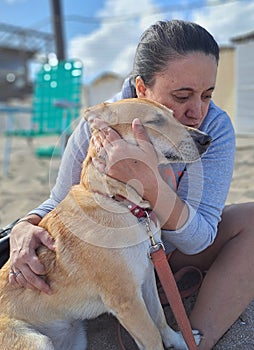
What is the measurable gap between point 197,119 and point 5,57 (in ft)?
62.8

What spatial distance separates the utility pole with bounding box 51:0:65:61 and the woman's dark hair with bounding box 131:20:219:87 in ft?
21.0

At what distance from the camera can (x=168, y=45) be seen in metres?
1.61

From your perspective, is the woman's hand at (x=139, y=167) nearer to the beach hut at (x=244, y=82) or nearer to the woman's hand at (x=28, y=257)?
the woman's hand at (x=28, y=257)

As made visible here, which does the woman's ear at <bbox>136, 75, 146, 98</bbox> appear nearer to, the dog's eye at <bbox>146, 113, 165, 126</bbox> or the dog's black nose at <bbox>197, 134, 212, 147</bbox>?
the dog's eye at <bbox>146, 113, 165, 126</bbox>

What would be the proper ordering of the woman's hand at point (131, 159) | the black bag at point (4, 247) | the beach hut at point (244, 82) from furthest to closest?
the beach hut at point (244, 82) → the black bag at point (4, 247) → the woman's hand at point (131, 159)

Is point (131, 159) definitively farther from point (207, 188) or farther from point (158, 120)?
point (207, 188)

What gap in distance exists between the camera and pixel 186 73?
5.09 feet

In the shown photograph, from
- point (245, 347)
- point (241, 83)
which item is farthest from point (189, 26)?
Answer: point (241, 83)

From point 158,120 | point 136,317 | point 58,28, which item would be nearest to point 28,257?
point 136,317

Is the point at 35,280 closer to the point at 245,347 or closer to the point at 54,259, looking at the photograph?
the point at 54,259

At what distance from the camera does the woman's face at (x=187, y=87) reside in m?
1.56

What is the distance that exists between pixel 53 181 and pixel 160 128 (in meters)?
2.27

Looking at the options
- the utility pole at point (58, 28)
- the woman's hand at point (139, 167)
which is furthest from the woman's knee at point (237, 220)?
the utility pole at point (58, 28)

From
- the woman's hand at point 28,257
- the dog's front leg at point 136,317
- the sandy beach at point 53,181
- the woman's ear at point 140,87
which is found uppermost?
the woman's ear at point 140,87
